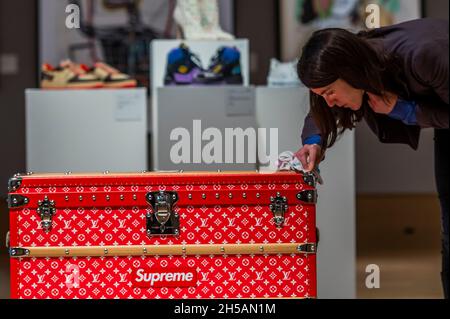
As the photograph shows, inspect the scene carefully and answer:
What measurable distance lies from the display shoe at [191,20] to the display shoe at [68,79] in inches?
22.2

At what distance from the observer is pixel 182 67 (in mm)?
4160

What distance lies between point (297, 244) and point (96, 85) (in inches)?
85.5

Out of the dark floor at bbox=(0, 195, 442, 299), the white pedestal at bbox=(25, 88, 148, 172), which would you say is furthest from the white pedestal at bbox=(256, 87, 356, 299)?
the dark floor at bbox=(0, 195, 442, 299)

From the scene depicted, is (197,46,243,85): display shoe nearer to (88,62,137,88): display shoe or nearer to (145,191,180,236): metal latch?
(88,62,137,88): display shoe

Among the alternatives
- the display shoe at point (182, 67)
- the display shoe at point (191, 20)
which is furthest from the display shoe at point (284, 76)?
the display shoe at point (191, 20)

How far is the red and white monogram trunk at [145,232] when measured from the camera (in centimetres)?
226

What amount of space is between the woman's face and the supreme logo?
61cm

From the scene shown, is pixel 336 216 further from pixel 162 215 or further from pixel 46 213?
pixel 46 213

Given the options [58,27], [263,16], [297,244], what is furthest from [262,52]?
[297,244]

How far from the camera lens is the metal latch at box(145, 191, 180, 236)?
225 centimetres

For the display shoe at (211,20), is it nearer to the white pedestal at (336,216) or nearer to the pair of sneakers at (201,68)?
the pair of sneakers at (201,68)
